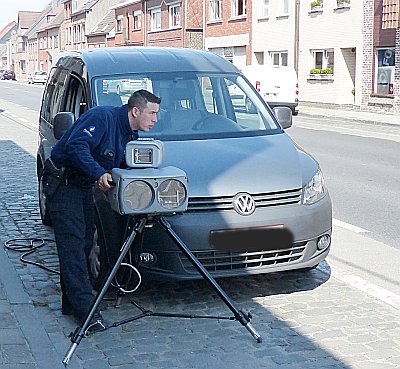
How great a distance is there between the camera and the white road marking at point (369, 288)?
18.9ft


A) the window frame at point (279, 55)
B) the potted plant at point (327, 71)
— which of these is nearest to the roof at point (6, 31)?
the window frame at point (279, 55)

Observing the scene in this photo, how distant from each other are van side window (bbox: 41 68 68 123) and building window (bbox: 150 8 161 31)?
47806 mm

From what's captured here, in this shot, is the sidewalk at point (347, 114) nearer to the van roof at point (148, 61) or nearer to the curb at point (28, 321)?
the van roof at point (148, 61)

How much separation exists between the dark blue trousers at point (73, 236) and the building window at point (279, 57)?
32.5 meters

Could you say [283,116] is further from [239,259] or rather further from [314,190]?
[239,259]

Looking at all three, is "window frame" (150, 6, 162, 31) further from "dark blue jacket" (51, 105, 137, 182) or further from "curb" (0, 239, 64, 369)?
"dark blue jacket" (51, 105, 137, 182)

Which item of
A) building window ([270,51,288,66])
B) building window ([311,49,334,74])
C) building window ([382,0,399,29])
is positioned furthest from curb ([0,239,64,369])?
building window ([270,51,288,66])

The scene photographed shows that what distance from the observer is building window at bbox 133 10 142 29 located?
194 feet

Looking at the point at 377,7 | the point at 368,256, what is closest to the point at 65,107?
the point at 368,256

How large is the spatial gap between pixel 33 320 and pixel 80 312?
38cm

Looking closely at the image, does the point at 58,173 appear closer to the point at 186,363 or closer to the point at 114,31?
the point at 186,363

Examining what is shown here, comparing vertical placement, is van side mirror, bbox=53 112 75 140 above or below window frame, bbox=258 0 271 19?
below

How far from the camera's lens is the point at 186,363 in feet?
15.0

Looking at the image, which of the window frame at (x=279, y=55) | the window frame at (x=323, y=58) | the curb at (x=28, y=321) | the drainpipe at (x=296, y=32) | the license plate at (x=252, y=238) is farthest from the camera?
the window frame at (x=279, y=55)
